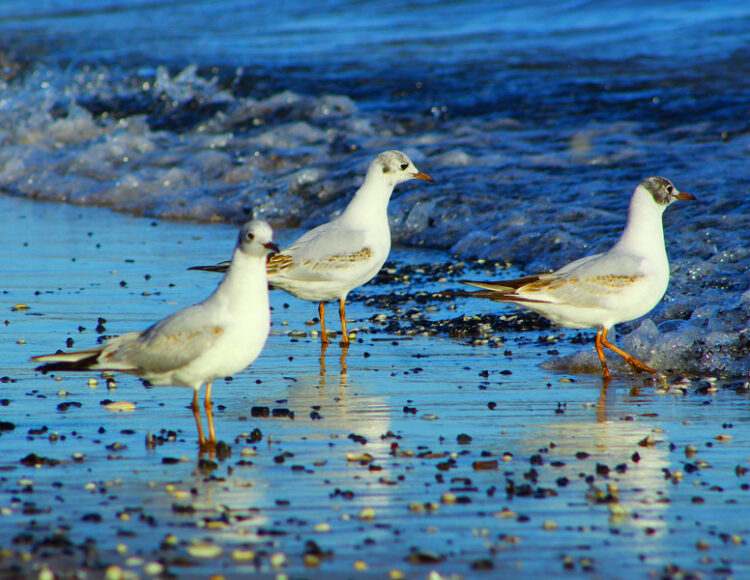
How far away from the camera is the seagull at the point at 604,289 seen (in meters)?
6.17

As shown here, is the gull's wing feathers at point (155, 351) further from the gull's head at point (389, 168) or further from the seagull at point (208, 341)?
the gull's head at point (389, 168)

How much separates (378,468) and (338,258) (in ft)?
9.57

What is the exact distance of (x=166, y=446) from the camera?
469cm

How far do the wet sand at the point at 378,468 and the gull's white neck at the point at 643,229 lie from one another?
783 mm

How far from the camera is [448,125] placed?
15.7m

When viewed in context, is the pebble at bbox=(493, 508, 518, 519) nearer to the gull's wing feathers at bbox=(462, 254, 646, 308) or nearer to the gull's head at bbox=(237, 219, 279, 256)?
the gull's head at bbox=(237, 219, 279, 256)

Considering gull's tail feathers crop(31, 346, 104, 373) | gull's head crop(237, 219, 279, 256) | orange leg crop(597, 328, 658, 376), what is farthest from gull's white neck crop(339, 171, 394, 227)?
gull's tail feathers crop(31, 346, 104, 373)

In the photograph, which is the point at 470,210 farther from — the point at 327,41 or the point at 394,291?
the point at 327,41

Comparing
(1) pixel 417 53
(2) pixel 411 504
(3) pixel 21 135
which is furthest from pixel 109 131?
(2) pixel 411 504

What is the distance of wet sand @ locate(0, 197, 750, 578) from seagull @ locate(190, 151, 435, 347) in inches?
13.3

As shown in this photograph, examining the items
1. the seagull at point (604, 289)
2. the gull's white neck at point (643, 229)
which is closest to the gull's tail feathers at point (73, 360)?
the seagull at point (604, 289)

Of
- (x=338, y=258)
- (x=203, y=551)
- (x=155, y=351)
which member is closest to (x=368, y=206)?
(x=338, y=258)

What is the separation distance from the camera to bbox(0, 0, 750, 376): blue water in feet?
31.2

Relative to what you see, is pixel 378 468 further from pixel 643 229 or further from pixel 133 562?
pixel 643 229
